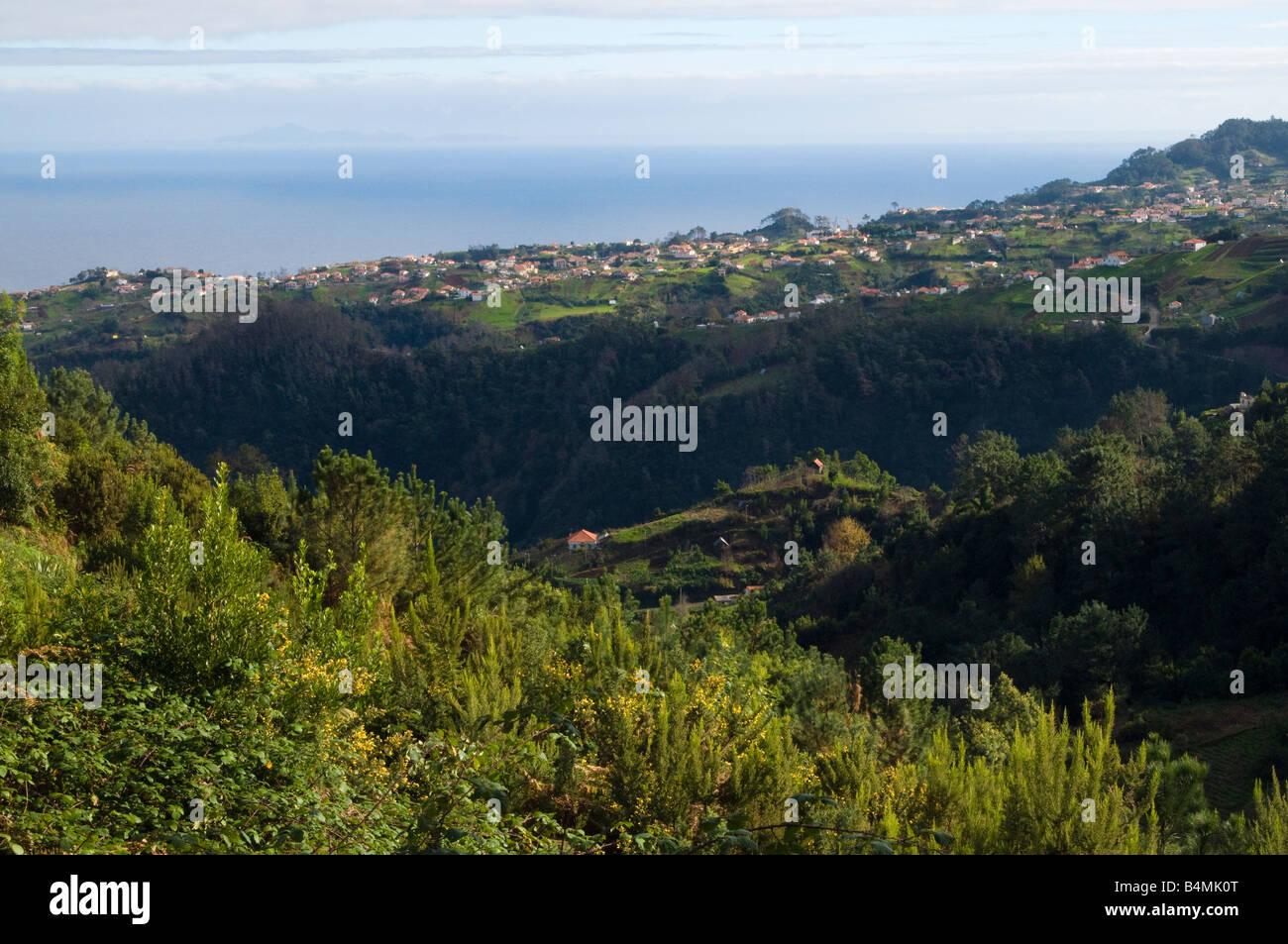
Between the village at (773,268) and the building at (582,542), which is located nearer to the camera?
the building at (582,542)

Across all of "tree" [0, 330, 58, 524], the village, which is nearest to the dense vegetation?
"tree" [0, 330, 58, 524]

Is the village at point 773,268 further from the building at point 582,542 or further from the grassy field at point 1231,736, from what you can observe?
the grassy field at point 1231,736

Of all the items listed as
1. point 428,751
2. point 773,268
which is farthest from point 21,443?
point 773,268

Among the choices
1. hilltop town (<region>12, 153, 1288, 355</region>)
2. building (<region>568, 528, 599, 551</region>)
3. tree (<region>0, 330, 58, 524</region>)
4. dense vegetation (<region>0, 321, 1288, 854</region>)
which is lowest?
building (<region>568, 528, 599, 551</region>)

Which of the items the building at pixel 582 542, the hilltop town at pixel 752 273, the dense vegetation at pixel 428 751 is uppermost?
the hilltop town at pixel 752 273

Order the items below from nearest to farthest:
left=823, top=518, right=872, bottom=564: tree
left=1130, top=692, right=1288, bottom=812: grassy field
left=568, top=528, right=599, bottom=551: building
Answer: left=1130, top=692, right=1288, bottom=812: grassy field < left=823, top=518, right=872, bottom=564: tree < left=568, top=528, right=599, bottom=551: building

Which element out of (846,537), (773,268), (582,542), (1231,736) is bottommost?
(582,542)

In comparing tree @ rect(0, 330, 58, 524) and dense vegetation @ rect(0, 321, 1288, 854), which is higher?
tree @ rect(0, 330, 58, 524)

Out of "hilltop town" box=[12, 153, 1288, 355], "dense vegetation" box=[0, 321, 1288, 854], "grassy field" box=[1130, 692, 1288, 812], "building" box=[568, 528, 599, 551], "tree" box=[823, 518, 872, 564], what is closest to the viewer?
"dense vegetation" box=[0, 321, 1288, 854]

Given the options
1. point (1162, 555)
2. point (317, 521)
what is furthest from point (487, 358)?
point (317, 521)

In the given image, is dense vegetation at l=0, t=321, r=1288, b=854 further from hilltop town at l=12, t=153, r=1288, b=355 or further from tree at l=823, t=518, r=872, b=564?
hilltop town at l=12, t=153, r=1288, b=355

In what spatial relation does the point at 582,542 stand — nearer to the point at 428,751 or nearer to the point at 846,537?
the point at 846,537

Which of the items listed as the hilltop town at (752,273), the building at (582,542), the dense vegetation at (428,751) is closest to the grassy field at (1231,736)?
the dense vegetation at (428,751)
